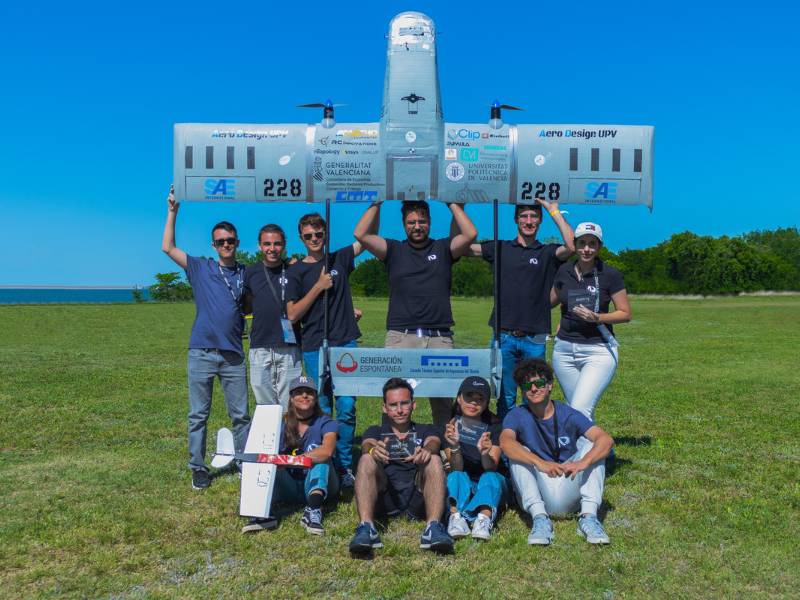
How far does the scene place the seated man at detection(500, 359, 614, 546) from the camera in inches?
207

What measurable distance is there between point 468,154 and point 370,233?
107 centimetres

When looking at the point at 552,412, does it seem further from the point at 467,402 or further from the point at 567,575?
the point at 567,575

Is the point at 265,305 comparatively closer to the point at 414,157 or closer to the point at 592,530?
the point at 414,157

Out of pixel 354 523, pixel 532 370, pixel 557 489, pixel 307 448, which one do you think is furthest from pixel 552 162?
pixel 354 523

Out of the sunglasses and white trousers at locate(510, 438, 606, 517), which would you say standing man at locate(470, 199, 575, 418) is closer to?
the sunglasses

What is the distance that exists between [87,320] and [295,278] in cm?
3143

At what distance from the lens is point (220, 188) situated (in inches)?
249

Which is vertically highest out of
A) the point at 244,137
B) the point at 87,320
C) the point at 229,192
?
the point at 244,137

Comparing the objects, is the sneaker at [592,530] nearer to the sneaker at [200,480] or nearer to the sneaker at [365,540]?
the sneaker at [365,540]

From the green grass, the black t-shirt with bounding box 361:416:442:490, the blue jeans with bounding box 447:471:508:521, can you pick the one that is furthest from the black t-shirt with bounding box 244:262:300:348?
the blue jeans with bounding box 447:471:508:521

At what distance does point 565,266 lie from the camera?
21.9ft

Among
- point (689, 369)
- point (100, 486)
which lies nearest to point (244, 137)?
point (100, 486)

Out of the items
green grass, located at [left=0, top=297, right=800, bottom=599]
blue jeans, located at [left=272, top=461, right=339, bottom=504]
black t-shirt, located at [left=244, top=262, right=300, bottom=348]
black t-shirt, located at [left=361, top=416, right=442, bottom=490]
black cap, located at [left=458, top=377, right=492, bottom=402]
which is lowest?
green grass, located at [left=0, top=297, right=800, bottom=599]

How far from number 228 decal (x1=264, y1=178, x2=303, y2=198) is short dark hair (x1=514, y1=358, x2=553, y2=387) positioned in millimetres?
2421
